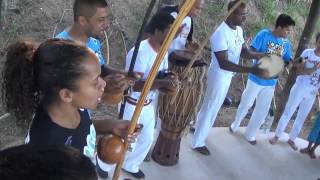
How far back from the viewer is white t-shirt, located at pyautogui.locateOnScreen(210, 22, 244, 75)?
13.2 ft

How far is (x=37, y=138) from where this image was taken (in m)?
1.80

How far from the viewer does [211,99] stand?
4242 millimetres

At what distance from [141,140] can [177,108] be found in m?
0.49

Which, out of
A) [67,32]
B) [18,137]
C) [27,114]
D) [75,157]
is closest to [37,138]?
[27,114]

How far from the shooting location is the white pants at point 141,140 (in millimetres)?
3493

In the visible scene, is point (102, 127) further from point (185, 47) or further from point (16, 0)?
point (16, 0)

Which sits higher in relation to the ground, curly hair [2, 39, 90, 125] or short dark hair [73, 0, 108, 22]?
short dark hair [73, 0, 108, 22]

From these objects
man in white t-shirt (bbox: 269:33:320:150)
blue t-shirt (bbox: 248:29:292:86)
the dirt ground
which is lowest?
the dirt ground

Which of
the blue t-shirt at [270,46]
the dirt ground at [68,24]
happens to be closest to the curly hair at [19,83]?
the blue t-shirt at [270,46]

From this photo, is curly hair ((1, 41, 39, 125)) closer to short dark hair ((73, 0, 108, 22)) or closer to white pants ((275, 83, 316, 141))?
short dark hair ((73, 0, 108, 22))

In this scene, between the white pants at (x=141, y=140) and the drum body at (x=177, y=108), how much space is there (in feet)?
1.22

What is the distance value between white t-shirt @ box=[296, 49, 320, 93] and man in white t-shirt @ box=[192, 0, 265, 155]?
1.85 ft

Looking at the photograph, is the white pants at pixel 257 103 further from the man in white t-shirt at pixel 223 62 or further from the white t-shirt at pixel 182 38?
the white t-shirt at pixel 182 38

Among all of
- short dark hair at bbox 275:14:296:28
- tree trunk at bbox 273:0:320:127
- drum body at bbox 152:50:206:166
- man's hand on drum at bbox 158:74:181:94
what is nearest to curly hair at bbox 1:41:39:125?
man's hand on drum at bbox 158:74:181:94
